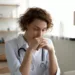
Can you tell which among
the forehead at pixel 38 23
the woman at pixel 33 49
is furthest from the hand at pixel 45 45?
the forehead at pixel 38 23

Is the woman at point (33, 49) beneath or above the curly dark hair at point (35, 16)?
beneath

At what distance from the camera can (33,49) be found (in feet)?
3.90

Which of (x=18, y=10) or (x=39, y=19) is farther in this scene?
(x=18, y=10)

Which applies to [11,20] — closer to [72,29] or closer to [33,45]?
[72,29]

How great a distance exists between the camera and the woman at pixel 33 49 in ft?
3.92

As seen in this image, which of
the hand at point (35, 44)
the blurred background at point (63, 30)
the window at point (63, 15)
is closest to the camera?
the hand at point (35, 44)

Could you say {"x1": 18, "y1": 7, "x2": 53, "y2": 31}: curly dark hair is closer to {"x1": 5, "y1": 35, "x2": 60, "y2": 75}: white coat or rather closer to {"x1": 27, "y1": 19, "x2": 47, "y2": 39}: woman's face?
{"x1": 27, "y1": 19, "x2": 47, "y2": 39}: woman's face

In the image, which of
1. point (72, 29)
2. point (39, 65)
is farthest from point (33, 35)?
point (72, 29)

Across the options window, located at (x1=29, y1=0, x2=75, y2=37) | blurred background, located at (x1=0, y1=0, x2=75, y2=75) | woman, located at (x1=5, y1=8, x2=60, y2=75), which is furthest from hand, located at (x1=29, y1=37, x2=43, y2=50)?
window, located at (x1=29, y1=0, x2=75, y2=37)

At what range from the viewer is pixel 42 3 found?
14.5 ft

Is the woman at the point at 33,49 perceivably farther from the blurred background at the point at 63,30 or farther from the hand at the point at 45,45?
the blurred background at the point at 63,30

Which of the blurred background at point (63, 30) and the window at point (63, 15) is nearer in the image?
the blurred background at point (63, 30)

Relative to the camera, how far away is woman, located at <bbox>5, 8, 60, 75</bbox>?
1.19 m

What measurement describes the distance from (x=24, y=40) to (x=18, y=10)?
4.19 m
